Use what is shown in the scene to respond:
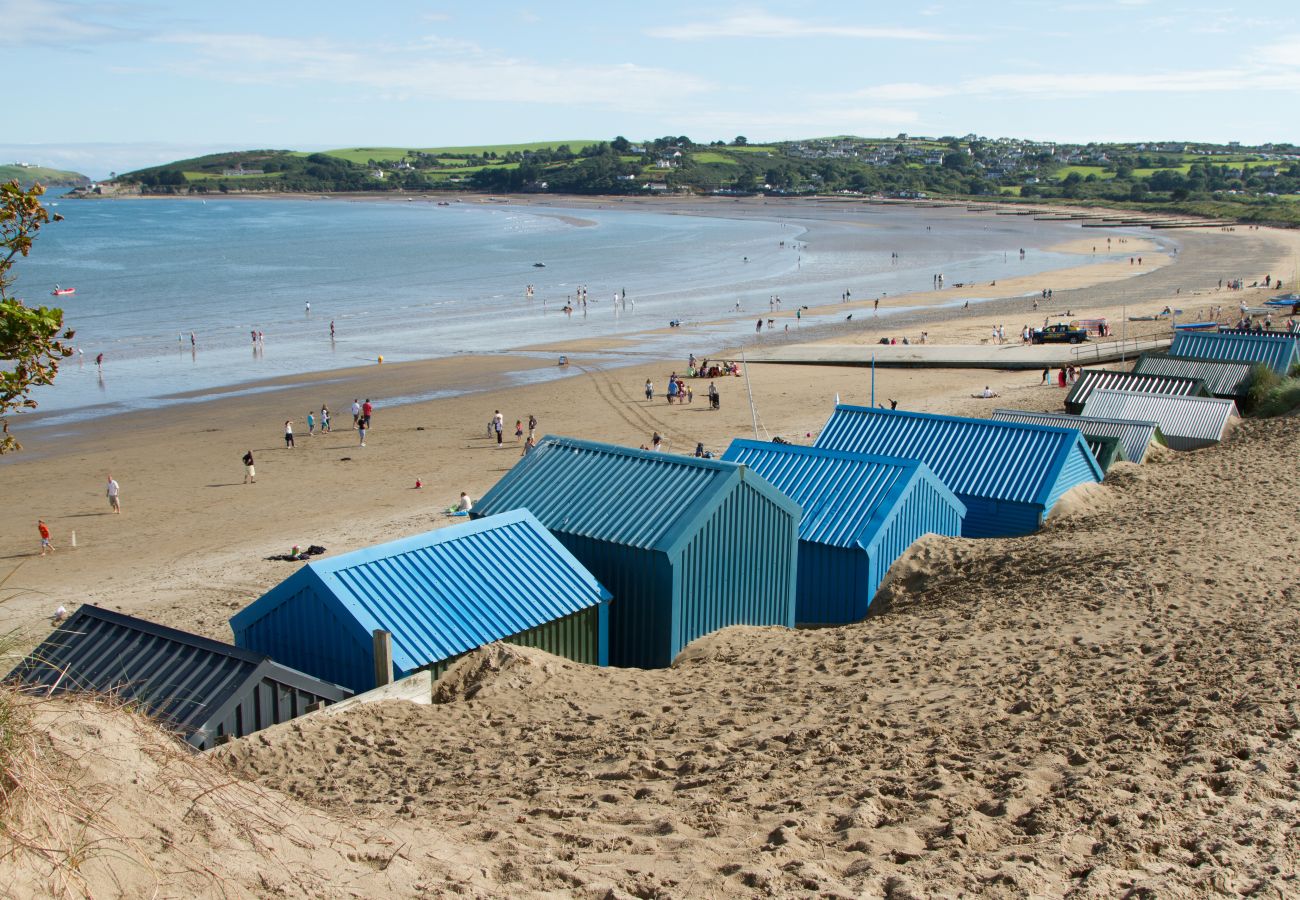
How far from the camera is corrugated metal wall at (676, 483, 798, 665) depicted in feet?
43.2

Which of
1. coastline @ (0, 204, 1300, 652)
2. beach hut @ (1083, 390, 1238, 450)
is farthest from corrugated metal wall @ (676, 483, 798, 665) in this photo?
beach hut @ (1083, 390, 1238, 450)

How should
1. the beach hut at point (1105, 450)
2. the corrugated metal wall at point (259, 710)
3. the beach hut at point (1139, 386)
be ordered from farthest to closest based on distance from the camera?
1. the beach hut at point (1139, 386)
2. the beach hut at point (1105, 450)
3. the corrugated metal wall at point (259, 710)

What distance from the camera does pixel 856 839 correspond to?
752 cm

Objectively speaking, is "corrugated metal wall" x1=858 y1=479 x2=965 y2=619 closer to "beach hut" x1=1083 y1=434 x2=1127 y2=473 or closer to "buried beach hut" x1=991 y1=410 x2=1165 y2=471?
"beach hut" x1=1083 y1=434 x2=1127 y2=473

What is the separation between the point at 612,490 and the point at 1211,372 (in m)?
23.3

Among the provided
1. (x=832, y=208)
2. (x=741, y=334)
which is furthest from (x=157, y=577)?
(x=832, y=208)

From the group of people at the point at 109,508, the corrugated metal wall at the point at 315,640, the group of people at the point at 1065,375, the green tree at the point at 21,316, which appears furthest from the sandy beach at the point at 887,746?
the group of people at the point at 1065,375

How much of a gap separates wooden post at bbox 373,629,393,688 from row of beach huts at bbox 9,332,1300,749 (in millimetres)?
18

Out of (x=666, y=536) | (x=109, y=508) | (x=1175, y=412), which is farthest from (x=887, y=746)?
(x=109, y=508)

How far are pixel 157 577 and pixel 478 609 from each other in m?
13.5

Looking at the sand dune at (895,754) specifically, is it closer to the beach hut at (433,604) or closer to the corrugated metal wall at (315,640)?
the beach hut at (433,604)

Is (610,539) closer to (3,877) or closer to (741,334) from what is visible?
(3,877)

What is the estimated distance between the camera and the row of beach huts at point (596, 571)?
1016 centimetres

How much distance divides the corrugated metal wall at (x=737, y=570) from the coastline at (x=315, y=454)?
713 centimetres
